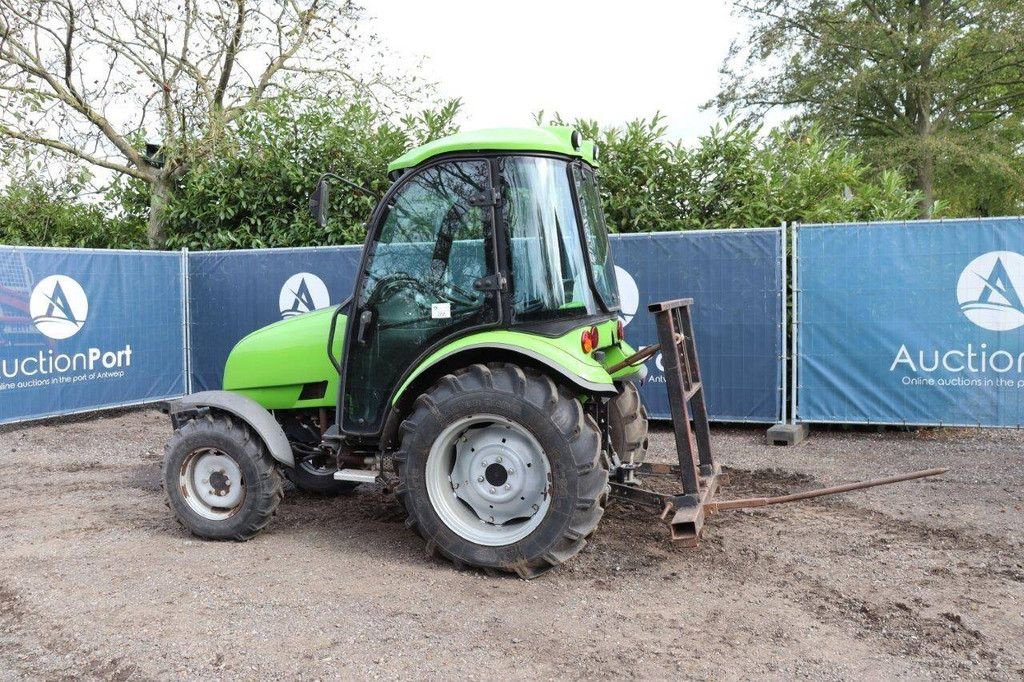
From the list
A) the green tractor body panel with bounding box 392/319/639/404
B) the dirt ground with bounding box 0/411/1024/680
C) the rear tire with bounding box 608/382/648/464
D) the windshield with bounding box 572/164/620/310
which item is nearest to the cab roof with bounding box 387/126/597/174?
the windshield with bounding box 572/164/620/310

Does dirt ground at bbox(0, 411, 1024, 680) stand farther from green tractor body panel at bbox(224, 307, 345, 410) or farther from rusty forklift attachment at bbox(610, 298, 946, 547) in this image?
green tractor body panel at bbox(224, 307, 345, 410)

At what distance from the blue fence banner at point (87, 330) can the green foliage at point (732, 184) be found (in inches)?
227

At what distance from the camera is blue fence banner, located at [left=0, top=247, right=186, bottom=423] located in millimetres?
8945

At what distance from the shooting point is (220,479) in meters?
5.07

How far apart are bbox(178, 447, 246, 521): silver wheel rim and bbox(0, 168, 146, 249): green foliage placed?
32.1 feet

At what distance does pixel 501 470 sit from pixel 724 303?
186 inches

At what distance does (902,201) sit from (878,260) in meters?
2.10

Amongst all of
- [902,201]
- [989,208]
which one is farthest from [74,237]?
[989,208]

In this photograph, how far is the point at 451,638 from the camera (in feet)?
12.0

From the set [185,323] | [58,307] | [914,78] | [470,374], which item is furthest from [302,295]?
[914,78]

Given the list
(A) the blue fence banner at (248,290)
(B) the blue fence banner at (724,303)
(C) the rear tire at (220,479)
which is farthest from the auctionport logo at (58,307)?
(B) the blue fence banner at (724,303)

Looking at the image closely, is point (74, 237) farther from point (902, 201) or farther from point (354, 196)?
point (902, 201)

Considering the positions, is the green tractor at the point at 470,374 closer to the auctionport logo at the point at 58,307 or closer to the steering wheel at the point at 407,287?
the steering wheel at the point at 407,287

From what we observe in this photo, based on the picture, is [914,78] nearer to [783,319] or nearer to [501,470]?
[783,319]
